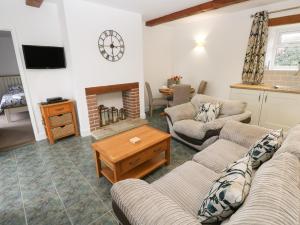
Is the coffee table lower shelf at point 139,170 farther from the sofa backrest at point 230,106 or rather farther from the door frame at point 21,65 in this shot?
the door frame at point 21,65

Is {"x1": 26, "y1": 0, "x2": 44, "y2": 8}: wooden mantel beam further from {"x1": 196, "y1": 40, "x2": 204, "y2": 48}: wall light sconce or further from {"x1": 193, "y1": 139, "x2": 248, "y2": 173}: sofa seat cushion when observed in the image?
{"x1": 196, "y1": 40, "x2": 204, "y2": 48}: wall light sconce

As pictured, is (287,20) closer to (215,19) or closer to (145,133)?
(215,19)

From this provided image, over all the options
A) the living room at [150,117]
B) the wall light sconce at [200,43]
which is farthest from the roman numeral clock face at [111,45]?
the wall light sconce at [200,43]

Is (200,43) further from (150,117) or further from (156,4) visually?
(150,117)

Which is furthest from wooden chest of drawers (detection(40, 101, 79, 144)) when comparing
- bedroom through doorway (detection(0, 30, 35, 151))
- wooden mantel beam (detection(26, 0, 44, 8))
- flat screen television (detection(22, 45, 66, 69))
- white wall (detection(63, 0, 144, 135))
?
wooden mantel beam (detection(26, 0, 44, 8))

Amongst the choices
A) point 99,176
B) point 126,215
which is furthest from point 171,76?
point 126,215

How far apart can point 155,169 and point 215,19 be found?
159 inches

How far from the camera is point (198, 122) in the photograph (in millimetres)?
2941

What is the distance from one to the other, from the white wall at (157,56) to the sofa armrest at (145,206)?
13.0 feet

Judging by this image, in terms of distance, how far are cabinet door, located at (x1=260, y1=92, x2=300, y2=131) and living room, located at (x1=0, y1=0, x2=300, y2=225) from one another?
19 mm

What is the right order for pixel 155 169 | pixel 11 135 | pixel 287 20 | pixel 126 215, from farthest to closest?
pixel 11 135 → pixel 287 20 → pixel 155 169 → pixel 126 215

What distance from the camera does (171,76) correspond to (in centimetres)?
567

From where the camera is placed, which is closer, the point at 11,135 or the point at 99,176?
the point at 99,176

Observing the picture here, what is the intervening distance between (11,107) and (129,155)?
4030 mm
